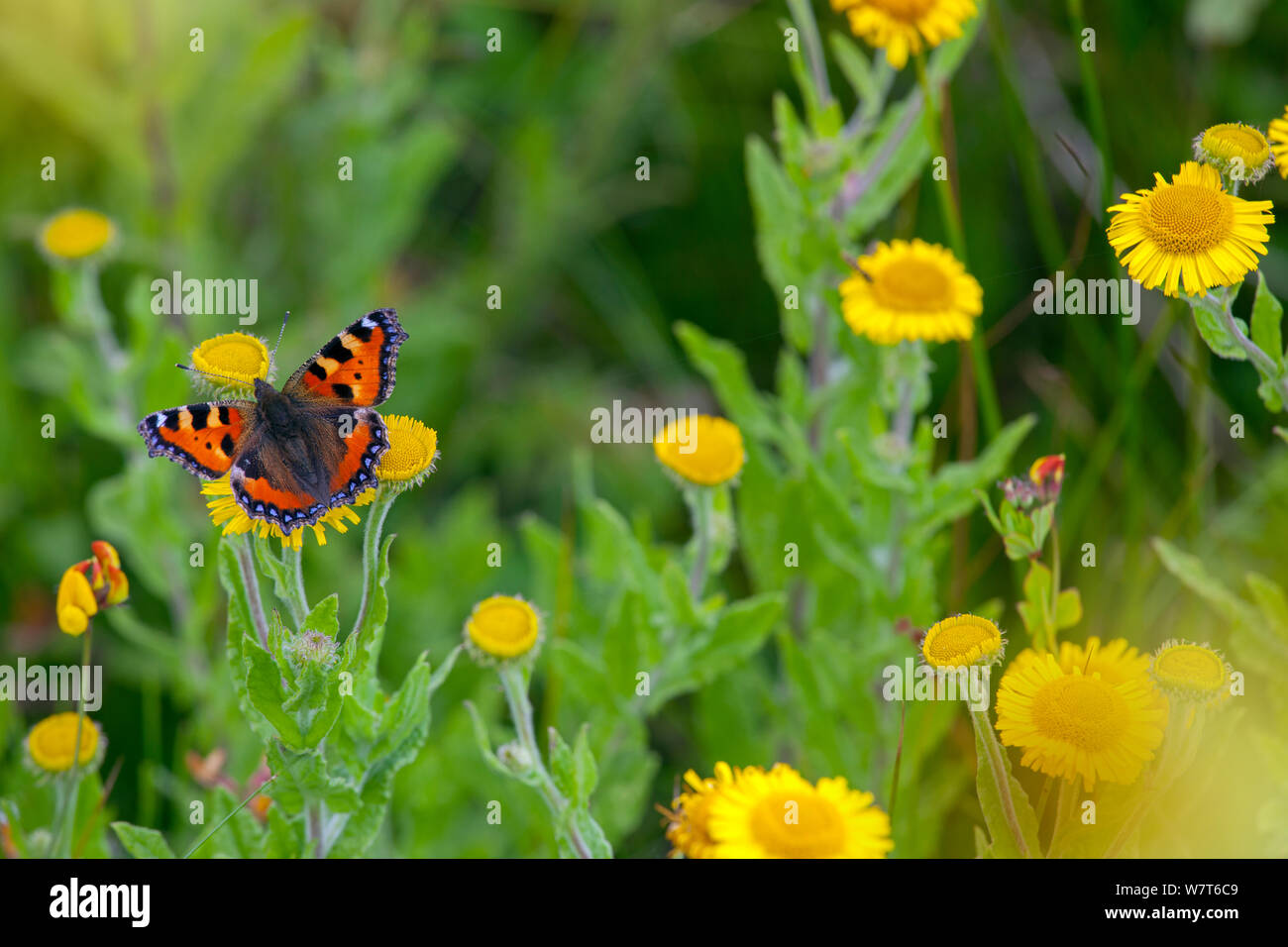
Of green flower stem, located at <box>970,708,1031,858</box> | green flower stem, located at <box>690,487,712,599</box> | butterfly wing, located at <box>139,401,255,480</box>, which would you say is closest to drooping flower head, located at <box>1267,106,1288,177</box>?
green flower stem, located at <box>970,708,1031,858</box>

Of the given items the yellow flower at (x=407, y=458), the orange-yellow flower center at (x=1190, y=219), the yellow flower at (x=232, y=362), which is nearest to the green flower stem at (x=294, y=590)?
the yellow flower at (x=407, y=458)

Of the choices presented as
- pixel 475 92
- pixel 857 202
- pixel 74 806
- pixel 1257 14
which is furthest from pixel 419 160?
pixel 1257 14

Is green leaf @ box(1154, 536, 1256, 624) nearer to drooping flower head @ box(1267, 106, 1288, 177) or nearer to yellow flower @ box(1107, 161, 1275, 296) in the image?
yellow flower @ box(1107, 161, 1275, 296)

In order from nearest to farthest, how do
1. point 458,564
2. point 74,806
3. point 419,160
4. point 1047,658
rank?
point 1047,658
point 74,806
point 458,564
point 419,160

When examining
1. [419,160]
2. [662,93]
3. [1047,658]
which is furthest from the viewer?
[662,93]

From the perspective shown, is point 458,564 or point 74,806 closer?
point 74,806

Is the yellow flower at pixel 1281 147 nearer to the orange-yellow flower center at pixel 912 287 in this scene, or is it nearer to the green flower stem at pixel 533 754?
the orange-yellow flower center at pixel 912 287
